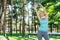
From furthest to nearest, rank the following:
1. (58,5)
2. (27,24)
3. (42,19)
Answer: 1. (27,24)
2. (58,5)
3. (42,19)

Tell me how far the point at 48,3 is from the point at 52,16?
5.07ft

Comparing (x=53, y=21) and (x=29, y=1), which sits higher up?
(x=29, y=1)

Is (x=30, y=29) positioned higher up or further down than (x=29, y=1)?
further down

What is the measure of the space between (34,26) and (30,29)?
0.65 metres

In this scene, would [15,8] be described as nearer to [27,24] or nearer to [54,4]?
[27,24]

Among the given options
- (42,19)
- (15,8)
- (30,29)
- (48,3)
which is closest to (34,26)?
(30,29)

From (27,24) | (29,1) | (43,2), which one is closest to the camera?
(43,2)

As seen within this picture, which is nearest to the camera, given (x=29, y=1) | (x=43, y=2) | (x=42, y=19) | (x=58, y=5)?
(x=42, y=19)

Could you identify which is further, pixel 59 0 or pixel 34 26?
pixel 34 26

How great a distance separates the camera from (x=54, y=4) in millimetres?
23484

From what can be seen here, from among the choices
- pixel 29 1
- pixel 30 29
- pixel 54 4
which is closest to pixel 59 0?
pixel 54 4

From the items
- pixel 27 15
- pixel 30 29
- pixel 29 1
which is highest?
pixel 29 1

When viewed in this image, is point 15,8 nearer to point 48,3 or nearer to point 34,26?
point 34,26

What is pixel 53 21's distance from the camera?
23.9 m
